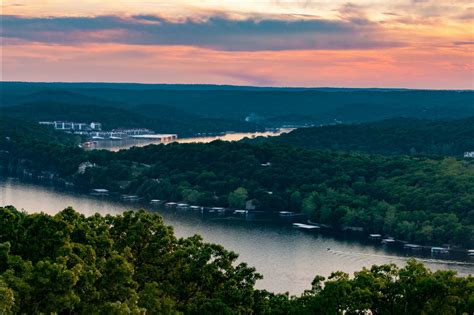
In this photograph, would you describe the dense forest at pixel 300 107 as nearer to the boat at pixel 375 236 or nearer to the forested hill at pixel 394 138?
the forested hill at pixel 394 138

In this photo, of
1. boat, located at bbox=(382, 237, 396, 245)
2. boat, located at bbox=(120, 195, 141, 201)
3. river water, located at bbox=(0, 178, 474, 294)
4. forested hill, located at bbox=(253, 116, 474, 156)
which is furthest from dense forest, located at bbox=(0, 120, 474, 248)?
forested hill, located at bbox=(253, 116, 474, 156)

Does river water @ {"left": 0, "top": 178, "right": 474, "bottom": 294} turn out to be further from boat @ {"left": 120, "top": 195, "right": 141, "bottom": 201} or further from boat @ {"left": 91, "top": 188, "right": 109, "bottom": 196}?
boat @ {"left": 91, "top": 188, "right": 109, "bottom": 196}

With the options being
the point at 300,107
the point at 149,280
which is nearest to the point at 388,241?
the point at 149,280

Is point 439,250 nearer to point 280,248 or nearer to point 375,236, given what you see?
point 375,236

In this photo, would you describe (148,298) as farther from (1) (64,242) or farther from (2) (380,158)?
(2) (380,158)

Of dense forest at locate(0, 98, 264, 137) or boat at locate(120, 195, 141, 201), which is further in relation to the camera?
dense forest at locate(0, 98, 264, 137)

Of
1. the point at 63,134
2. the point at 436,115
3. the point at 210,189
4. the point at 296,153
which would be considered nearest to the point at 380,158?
the point at 296,153
